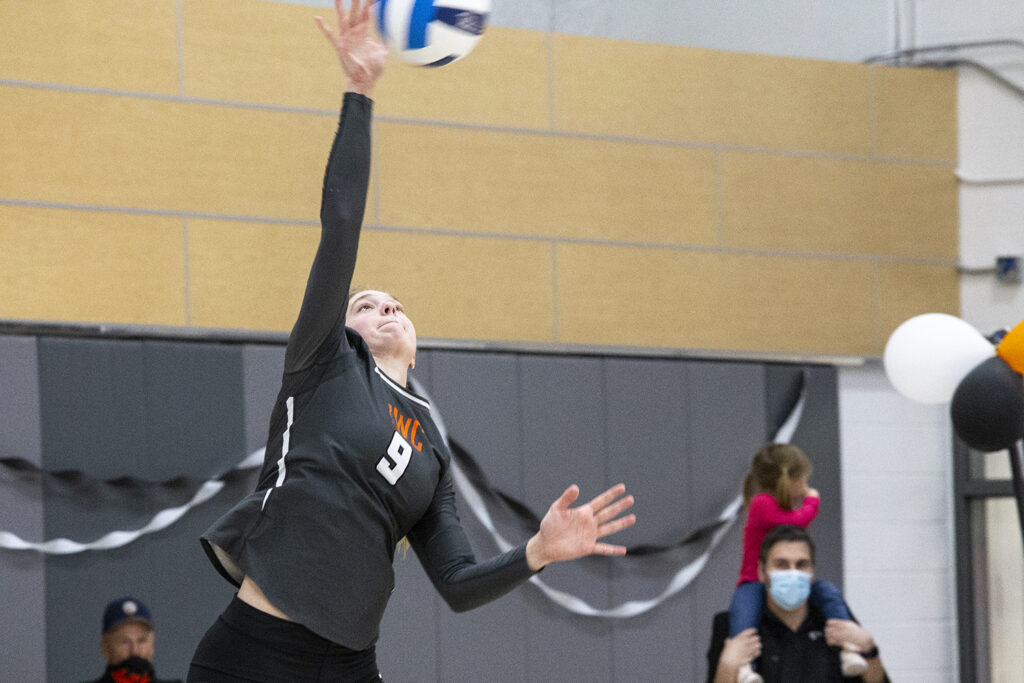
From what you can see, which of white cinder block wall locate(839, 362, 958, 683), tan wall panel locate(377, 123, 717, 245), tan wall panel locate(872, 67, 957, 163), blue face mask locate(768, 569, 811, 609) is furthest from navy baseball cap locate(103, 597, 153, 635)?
tan wall panel locate(872, 67, 957, 163)

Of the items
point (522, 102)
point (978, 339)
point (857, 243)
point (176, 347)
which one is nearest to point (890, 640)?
point (857, 243)

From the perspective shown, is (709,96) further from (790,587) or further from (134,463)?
(134,463)

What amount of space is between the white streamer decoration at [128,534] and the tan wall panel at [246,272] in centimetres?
61

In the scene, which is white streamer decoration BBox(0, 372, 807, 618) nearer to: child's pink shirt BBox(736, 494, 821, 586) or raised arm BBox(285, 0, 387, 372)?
child's pink shirt BBox(736, 494, 821, 586)

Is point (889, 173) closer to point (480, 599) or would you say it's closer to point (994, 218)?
point (994, 218)

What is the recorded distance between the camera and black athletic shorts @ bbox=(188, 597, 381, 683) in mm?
2332

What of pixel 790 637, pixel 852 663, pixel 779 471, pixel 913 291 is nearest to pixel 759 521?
pixel 779 471

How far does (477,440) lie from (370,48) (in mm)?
3698

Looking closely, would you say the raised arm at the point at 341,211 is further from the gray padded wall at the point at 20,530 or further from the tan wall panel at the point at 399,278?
the tan wall panel at the point at 399,278

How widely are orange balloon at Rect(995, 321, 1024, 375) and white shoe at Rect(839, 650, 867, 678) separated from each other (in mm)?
1136

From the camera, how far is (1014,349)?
459 centimetres

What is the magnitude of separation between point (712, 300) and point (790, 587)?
2.19m

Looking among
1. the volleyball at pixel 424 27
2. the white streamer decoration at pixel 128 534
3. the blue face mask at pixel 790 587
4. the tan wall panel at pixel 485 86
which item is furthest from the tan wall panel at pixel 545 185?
the volleyball at pixel 424 27

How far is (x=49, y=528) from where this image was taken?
5184 millimetres
